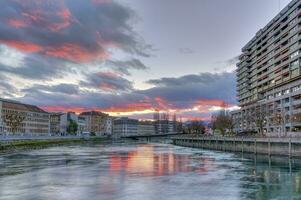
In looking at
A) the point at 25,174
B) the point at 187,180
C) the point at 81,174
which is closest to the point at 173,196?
the point at 187,180

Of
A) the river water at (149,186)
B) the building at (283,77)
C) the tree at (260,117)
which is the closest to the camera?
the river water at (149,186)

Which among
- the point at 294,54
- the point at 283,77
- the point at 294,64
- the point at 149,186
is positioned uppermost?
the point at 294,54

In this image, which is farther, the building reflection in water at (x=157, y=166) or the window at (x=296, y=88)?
the window at (x=296, y=88)

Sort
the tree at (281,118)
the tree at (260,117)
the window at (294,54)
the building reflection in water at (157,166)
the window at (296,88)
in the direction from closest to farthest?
the building reflection in water at (157,166) < the tree at (281,118) < the window at (296,88) < the window at (294,54) < the tree at (260,117)

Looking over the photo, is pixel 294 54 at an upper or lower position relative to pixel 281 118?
upper

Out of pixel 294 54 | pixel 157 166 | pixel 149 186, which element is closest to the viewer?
pixel 149 186

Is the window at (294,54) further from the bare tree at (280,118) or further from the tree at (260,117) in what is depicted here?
the tree at (260,117)

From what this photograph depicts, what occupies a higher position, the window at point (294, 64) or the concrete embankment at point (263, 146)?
the window at point (294, 64)

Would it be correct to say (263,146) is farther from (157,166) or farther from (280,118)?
(280,118)

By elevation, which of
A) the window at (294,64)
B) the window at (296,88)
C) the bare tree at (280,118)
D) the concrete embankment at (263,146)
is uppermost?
the window at (294,64)

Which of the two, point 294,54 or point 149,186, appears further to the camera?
point 294,54

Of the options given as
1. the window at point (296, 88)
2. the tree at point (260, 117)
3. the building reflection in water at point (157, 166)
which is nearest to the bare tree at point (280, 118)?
the tree at point (260, 117)

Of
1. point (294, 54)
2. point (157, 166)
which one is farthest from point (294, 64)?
point (157, 166)

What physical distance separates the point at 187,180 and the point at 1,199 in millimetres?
22951
